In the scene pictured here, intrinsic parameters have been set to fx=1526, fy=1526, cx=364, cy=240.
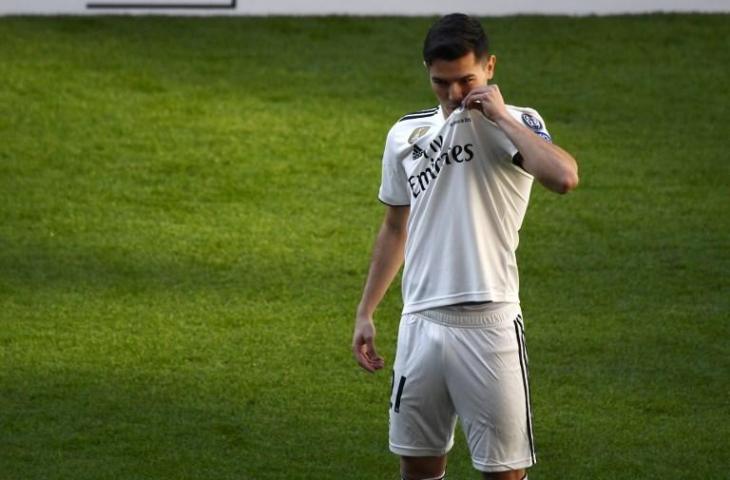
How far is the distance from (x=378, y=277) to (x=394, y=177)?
0.91 feet

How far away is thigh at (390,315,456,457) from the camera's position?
3697 millimetres

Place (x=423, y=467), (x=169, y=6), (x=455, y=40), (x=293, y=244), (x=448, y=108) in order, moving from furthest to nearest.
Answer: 1. (x=169, y=6)
2. (x=293, y=244)
3. (x=423, y=467)
4. (x=448, y=108)
5. (x=455, y=40)

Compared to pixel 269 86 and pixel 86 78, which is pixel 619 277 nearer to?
pixel 269 86

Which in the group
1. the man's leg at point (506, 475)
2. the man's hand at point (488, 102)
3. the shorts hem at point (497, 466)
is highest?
the man's hand at point (488, 102)

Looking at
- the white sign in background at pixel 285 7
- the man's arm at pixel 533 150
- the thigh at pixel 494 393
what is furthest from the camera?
the white sign in background at pixel 285 7

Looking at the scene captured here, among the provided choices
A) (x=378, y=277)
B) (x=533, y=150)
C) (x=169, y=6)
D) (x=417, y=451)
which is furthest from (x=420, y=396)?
(x=169, y=6)

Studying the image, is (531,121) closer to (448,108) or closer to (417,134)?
(448,108)

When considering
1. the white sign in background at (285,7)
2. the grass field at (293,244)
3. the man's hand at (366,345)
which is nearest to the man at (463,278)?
the man's hand at (366,345)

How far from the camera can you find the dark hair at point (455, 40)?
11.7 ft

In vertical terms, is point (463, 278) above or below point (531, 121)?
below

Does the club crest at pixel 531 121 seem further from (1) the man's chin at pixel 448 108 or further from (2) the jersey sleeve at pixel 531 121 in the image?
(1) the man's chin at pixel 448 108

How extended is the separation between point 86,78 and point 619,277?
4.11 meters

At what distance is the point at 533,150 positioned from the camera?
346 cm

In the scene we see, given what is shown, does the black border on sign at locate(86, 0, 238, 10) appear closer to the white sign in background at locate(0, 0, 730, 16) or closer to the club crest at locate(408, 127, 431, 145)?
the white sign in background at locate(0, 0, 730, 16)
